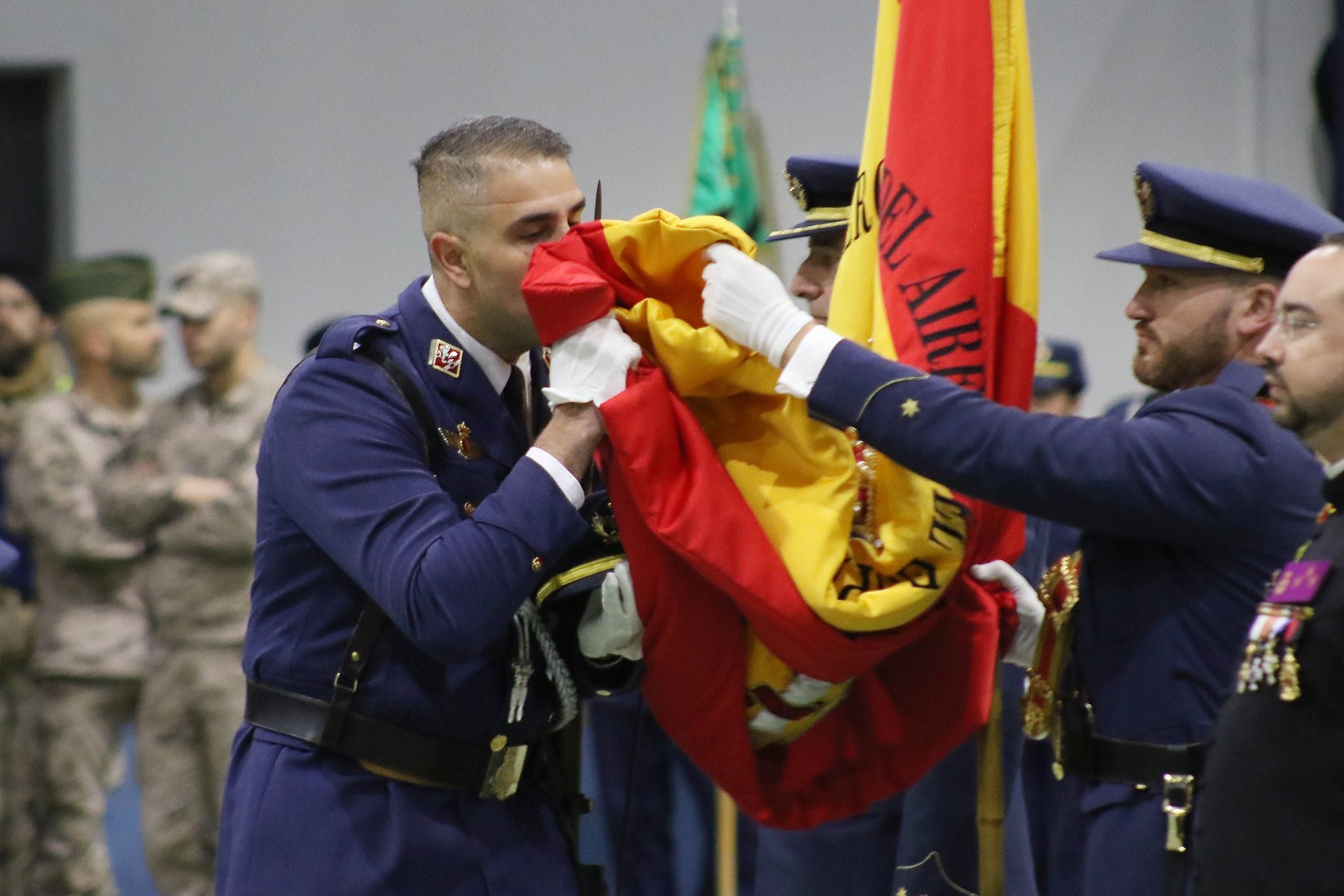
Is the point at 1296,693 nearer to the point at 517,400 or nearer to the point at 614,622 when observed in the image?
the point at 614,622

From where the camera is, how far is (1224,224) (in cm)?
232

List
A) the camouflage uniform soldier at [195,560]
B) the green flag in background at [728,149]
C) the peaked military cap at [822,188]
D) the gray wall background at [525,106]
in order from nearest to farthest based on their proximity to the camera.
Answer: the peaked military cap at [822,188] → the camouflage uniform soldier at [195,560] → the green flag in background at [728,149] → the gray wall background at [525,106]

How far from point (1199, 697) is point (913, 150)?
841 millimetres

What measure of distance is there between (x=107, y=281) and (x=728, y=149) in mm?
2201

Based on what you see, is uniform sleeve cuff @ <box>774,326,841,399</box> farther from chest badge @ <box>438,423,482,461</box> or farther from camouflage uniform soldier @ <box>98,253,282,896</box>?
camouflage uniform soldier @ <box>98,253,282,896</box>

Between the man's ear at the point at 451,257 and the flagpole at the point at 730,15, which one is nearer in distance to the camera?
the man's ear at the point at 451,257

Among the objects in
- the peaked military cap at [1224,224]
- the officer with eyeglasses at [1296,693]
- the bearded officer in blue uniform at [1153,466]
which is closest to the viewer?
the officer with eyeglasses at [1296,693]

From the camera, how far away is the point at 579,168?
6414 mm

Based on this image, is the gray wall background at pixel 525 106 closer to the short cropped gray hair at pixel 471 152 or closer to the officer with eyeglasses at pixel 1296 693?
the short cropped gray hair at pixel 471 152

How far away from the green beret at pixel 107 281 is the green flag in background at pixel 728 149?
184cm

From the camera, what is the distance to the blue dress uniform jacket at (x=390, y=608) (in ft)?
6.27

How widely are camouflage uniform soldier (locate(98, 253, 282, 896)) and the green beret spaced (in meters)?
0.41

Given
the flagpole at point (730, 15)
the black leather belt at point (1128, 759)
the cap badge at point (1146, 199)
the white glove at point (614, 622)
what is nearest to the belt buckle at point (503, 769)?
the white glove at point (614, 622)

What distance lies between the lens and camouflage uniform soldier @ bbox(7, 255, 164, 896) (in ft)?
14.1
